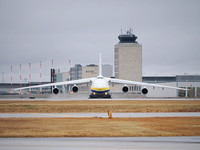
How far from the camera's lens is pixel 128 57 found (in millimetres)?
127000

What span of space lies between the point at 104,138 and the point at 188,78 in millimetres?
76757

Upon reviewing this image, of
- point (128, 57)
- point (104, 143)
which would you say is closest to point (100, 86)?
point (104, 143)

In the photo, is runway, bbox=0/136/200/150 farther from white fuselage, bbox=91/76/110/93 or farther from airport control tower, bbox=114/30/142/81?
airport control tower, bbox=114/30/142/81

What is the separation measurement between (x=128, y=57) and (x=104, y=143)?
11540 centimetres

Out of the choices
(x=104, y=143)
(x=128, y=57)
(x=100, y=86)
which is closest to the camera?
(x=104, y=143)

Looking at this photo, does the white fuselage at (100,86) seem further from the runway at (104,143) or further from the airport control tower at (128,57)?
the airport control tower at (128,57)

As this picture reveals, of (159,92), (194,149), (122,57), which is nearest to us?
(194,149)

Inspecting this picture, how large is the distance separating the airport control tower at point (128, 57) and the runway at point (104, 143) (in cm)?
11280

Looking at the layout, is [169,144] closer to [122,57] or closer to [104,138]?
[104,138]

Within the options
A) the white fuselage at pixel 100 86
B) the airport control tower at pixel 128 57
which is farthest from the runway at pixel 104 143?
the airport control tower at pixel 128 57

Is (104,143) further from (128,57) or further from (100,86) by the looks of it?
(128,57)

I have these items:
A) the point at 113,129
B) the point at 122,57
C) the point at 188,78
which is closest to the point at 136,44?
the point at 122,57

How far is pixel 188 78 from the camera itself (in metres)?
87.2

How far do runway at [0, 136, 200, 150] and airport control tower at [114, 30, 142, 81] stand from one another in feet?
370
